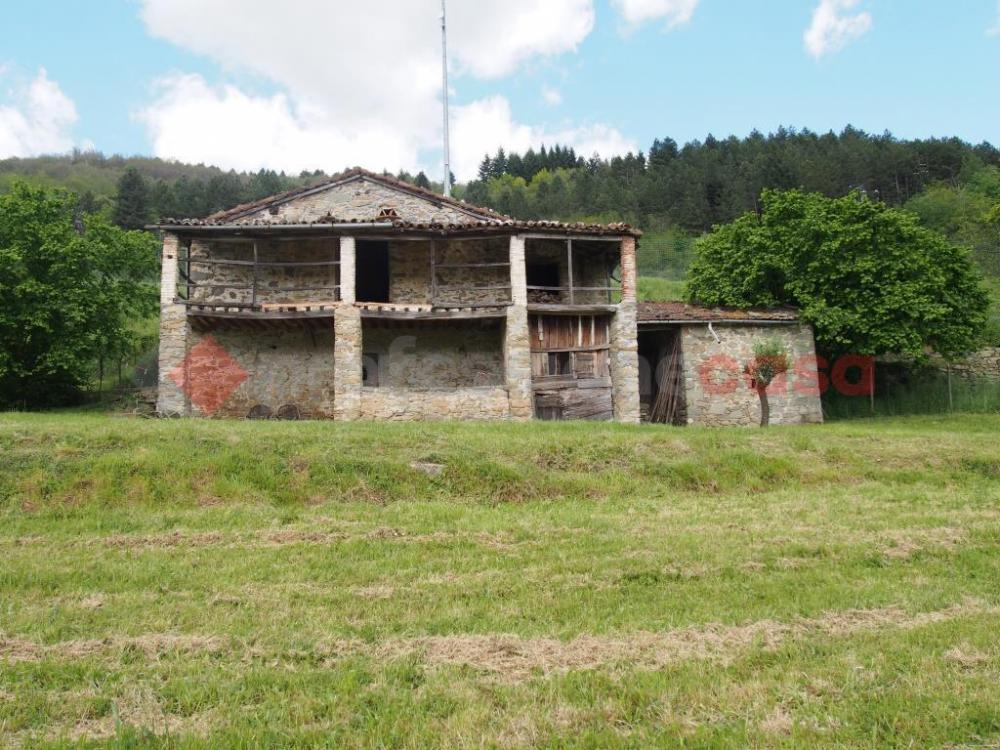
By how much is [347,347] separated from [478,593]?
485 inches

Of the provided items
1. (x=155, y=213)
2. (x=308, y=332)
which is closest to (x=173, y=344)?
(x=308, y=332)

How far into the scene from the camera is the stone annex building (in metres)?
17.2

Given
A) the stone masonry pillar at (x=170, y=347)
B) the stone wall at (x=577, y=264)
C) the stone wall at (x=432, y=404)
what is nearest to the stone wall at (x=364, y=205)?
the stone wall at (x=577, y=264)

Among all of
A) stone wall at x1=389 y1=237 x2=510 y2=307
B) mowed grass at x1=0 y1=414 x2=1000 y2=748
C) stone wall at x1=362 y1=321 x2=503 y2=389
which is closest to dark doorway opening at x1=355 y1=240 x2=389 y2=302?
stone wall at x1=389 y1=237 x2=510 y2=307

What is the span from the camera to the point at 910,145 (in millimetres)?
61531

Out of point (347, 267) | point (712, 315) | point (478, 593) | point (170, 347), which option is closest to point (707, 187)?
point (712, 315)

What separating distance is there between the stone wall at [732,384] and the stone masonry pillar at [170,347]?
14.0 meters

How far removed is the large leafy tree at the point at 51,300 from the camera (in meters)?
18.1

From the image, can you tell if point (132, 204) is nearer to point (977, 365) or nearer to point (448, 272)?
point (448, 272)

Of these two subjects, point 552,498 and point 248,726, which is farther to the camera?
point 552,498

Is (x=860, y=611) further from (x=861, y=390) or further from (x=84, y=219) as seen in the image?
(x=84, y=219)

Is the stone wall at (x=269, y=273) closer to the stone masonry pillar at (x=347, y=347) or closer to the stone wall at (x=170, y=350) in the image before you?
the stone masonry pillar at (x=347, y=347)

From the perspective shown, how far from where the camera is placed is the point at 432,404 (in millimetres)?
16891

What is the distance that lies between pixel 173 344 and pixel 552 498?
11848 millimetres
